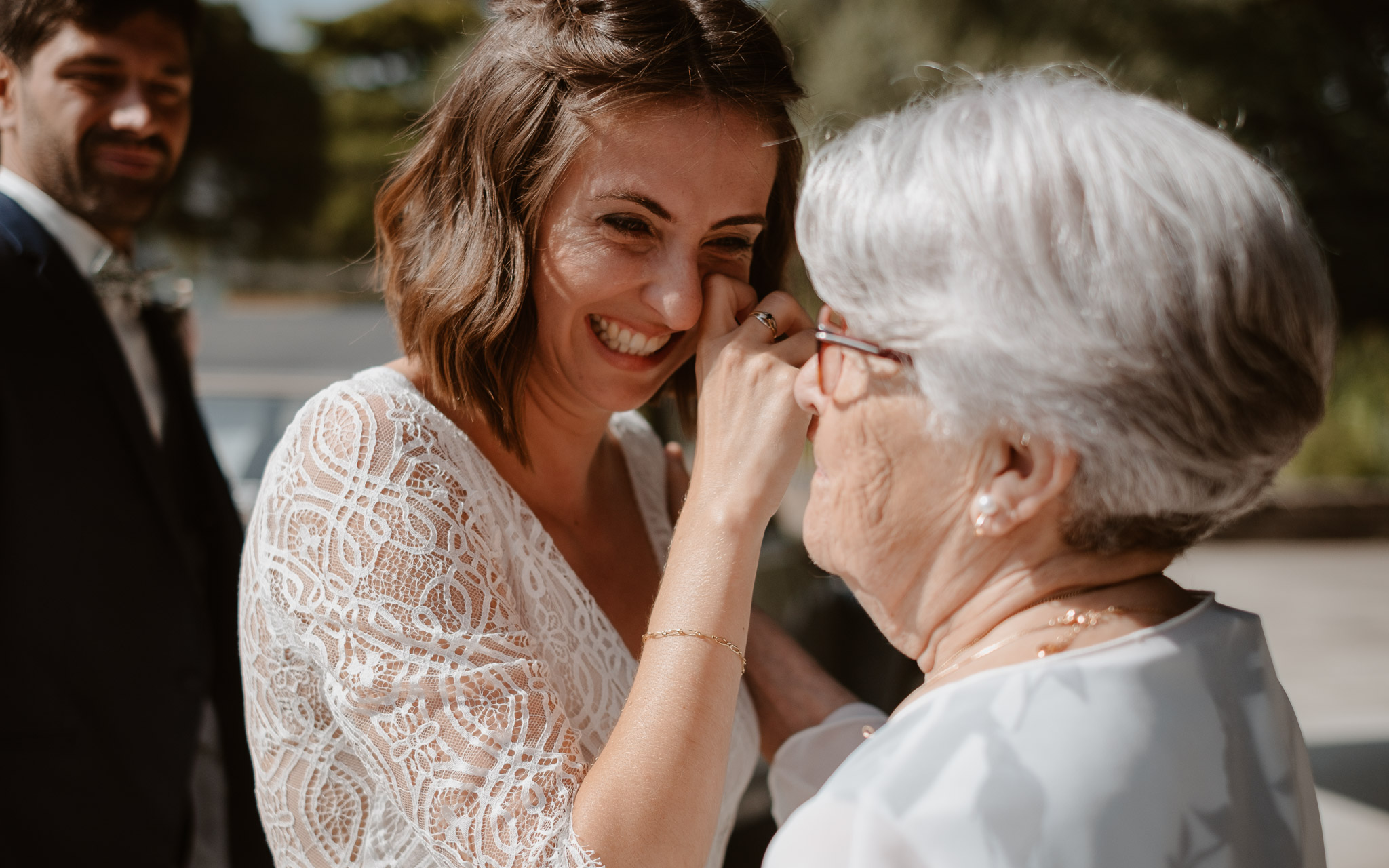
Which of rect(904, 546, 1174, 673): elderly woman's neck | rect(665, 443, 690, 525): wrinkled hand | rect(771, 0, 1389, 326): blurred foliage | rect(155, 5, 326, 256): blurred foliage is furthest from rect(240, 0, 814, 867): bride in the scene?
rect(155, 5, 326, 256): blurred foliage

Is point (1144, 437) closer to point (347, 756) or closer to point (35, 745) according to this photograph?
point (347, 756)

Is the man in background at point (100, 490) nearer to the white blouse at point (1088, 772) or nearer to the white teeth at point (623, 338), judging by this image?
the white teeth at point (623, 338)

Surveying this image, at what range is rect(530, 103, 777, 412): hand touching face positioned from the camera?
1525mm

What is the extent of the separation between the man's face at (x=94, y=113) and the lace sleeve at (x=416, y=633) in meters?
1.73

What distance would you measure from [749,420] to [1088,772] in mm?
595

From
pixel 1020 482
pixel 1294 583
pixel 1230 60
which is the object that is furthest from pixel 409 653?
pixel 1230 60

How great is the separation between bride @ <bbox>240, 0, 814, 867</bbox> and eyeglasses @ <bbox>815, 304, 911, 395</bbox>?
100 millimetres

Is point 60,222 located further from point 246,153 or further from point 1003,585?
point 246,153

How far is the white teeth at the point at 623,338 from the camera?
A: 1634mm

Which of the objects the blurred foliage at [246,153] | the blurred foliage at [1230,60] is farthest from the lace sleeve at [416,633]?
the blurred foliage at [246,153]

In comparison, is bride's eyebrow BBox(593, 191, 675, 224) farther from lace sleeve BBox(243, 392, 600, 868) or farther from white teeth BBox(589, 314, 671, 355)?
lace sleeve BBox(243, 392, 600, 868)

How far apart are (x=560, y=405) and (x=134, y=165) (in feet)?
5.59

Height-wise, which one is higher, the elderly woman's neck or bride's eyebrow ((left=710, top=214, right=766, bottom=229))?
bride's eyebrow ((left=710, top=214, right=766, bottom=229))

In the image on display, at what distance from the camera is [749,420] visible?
1.34 meters
